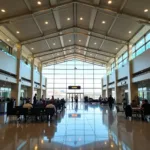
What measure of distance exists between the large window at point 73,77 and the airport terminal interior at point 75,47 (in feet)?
19.9

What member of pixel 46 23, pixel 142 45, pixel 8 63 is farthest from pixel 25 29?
pixel 142 45

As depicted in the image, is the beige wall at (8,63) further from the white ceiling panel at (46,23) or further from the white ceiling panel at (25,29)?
the white ceiling panel at (46,23)

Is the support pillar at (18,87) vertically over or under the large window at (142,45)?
under

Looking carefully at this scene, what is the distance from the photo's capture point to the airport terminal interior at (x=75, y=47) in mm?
5480

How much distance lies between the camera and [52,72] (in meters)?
33.8

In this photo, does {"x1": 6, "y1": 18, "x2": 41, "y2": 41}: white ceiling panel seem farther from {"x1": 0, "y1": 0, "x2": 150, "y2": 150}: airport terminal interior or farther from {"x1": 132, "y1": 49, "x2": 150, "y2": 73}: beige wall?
{"x1": 132, "y1": 49, "x2": 150, "y2": 73}: beige wall

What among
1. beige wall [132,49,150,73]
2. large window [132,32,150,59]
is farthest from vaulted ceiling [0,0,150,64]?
beige wall [132,49,150,73]

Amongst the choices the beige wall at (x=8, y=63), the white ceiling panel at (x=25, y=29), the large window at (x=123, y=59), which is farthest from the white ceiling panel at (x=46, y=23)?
the large window at (x=123, y=59)

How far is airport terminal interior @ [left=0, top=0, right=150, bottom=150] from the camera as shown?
548cm

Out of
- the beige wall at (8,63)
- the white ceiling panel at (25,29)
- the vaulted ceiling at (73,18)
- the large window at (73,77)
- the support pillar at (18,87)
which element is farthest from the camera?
the large window at (73,77)

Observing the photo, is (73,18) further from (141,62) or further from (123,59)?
(123,59)

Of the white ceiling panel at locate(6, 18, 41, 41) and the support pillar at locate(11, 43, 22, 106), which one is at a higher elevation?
the white ceiling panel at locate(6, 18, 41, 41)

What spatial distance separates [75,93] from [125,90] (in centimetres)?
1322

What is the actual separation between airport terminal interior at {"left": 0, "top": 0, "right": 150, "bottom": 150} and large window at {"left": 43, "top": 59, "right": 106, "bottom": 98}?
239 inches
